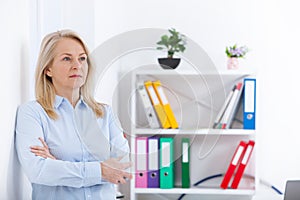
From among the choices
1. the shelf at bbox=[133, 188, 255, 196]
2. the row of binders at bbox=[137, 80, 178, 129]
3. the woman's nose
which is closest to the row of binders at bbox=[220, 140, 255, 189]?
the shelf at bbox=[133, 188, 255, 196]

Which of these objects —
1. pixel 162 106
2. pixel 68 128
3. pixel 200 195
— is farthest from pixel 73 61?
pixel 200 195

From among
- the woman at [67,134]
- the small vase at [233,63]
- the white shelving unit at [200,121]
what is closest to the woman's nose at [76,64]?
the woman at [67,134]

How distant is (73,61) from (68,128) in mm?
227

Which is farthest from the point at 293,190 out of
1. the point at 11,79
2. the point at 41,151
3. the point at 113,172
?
the point at 11,79

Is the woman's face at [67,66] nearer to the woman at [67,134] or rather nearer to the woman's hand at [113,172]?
the woman at [67,134]

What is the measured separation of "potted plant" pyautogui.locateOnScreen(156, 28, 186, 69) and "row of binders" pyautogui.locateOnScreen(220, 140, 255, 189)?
565 mm

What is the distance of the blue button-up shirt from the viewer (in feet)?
5.48

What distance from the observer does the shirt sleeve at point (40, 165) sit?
165 centimetres

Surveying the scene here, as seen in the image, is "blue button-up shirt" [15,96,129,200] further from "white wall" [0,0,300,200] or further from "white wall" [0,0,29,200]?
"white wall" [0,0,300,200]

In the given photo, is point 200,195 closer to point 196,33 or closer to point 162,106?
point 162,106

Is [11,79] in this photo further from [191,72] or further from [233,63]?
[233,63]

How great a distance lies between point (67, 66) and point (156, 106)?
109 centimetres

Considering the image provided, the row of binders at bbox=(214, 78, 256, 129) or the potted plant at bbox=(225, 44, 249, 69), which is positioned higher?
the potted plant at bbox=(225, 44, 249, 69)

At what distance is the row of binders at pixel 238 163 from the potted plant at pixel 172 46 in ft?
1.85
